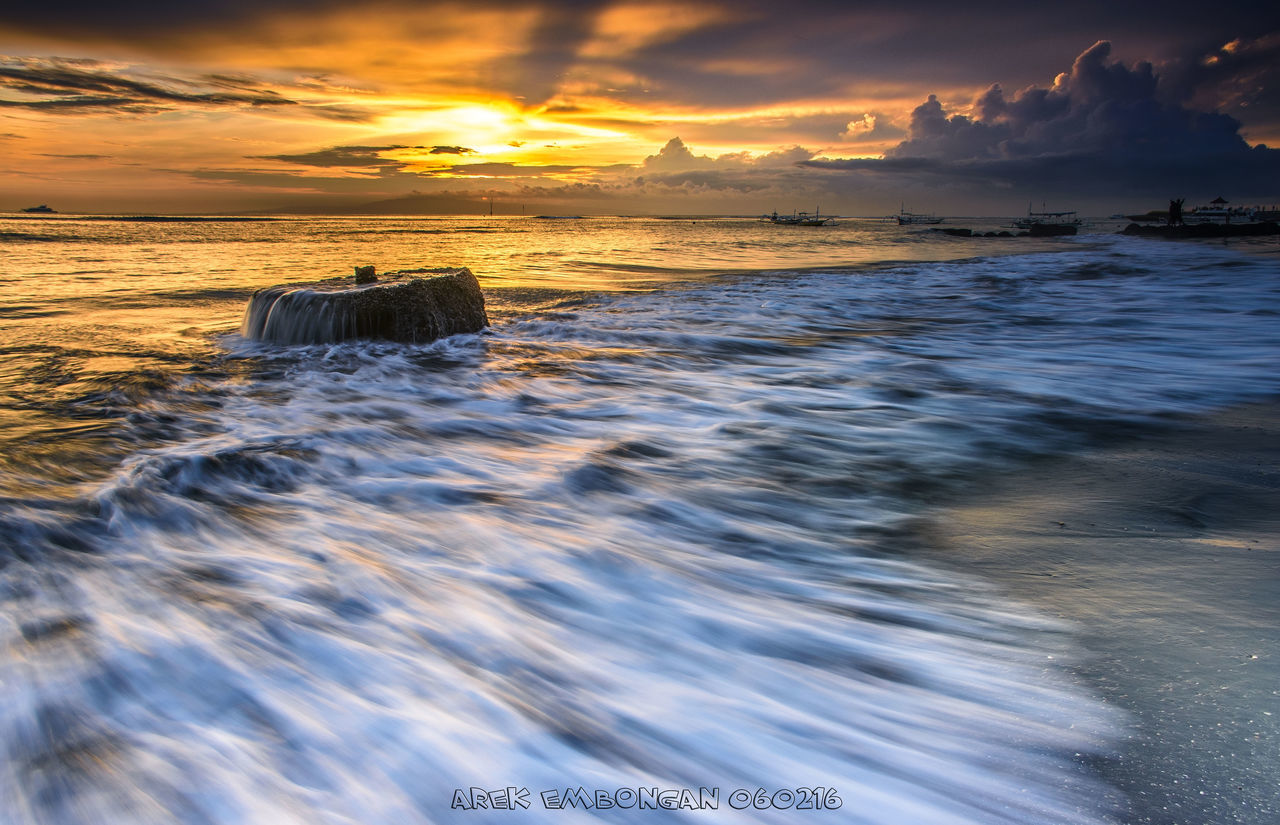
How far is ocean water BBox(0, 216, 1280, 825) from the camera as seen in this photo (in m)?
1.63

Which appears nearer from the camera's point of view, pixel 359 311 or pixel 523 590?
pixel 523 590

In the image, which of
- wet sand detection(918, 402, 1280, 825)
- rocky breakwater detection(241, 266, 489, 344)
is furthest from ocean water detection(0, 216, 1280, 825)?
rocky breakwater detection(241, 266, 489, 344)

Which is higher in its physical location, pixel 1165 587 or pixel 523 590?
pixel 1165 587

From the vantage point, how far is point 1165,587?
Answer: 2275 mm

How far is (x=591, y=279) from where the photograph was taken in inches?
610

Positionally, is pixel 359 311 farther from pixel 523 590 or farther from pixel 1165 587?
pixel 1165 587

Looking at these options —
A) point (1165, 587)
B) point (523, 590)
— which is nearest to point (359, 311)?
point (523, 590)

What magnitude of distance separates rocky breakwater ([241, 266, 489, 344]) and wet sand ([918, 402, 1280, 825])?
6196 mm

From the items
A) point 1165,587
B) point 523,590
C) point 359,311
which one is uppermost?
point 359,311

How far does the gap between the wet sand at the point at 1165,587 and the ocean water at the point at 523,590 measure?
0.12m

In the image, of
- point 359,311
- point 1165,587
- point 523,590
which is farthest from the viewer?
point 359,311

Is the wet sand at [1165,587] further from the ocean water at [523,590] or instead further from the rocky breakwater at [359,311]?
the rocky breakwater at [359,311]

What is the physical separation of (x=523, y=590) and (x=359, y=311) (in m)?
5.68

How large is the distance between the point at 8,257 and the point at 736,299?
2103 centimetres
